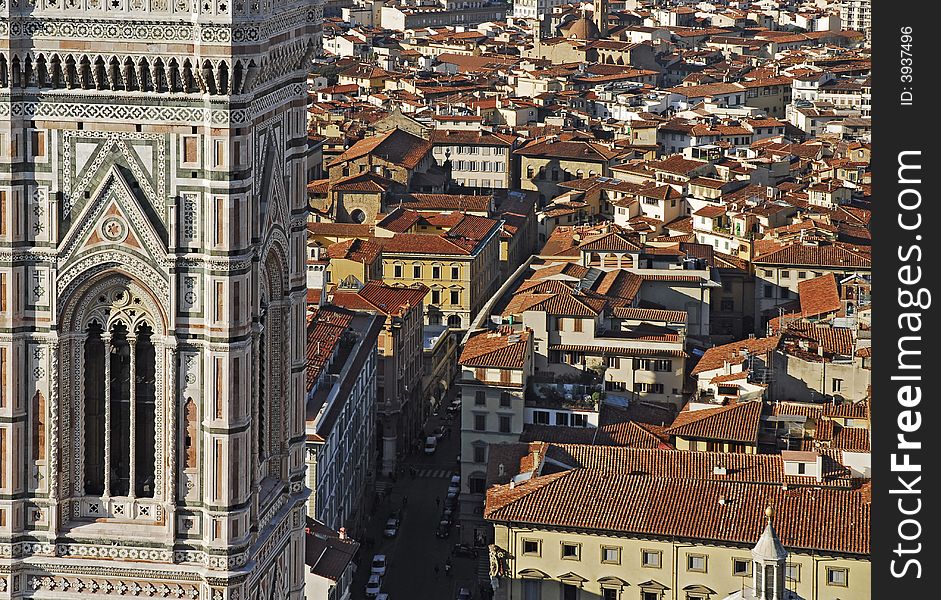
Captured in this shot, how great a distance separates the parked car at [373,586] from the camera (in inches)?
2441

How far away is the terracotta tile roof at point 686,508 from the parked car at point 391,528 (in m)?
10.6

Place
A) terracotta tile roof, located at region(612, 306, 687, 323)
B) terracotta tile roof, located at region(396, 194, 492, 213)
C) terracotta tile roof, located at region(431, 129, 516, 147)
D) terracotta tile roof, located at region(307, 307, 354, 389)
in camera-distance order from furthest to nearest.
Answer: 1. terracotta tile roof, located at region(431, 129, 516, 147)
2. terracotta tile roof, located at region(396, 194, 492, 213)
3. terracotta tile roof, located at region(612, 306, 687, 323)
4. terracotta tile roof, located at region(307, 307, 354, 389)

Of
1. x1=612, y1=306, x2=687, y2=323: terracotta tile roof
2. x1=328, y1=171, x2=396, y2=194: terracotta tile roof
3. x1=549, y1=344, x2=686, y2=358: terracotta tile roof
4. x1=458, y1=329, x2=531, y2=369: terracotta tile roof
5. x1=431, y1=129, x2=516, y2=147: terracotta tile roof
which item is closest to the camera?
x1=458, y1=329, x2=531, y2=369: terracotta tile roof

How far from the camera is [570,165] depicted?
124 meters

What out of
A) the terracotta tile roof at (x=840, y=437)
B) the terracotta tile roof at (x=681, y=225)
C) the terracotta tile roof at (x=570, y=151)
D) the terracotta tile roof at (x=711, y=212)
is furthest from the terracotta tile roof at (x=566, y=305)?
the terracotta tile roof at (x=570, y=151)

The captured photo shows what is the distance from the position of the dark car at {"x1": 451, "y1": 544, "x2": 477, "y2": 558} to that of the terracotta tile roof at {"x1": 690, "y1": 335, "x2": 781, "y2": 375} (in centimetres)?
1139

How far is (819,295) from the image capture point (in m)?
86.4

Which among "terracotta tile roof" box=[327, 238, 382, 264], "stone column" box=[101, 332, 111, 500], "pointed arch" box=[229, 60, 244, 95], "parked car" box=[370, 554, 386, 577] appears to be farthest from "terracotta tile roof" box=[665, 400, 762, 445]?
"pointed arch" box=[229, 60, 244, 95]

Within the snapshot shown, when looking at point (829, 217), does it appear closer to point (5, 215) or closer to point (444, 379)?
point (444, 379)

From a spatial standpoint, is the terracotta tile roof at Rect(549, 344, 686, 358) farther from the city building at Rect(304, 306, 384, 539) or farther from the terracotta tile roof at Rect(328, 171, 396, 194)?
the terracotta tile roof at Rect(328, 171, 396, 194)

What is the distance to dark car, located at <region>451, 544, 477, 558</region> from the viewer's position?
215 feet

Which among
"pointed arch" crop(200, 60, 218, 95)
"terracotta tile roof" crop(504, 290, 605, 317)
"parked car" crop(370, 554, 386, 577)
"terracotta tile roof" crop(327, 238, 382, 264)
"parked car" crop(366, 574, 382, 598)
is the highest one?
"pointed arch" crop(200, 60, 218, 95)

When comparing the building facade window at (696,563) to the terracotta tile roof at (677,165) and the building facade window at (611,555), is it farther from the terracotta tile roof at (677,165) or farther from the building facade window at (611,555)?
the terracotta tile roof at (677,165)

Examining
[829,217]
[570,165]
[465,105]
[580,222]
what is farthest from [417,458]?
[465,105]
